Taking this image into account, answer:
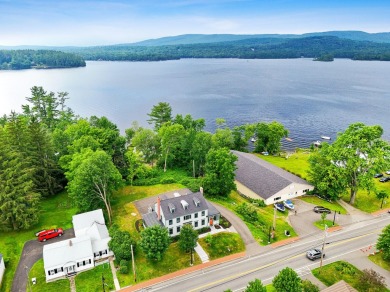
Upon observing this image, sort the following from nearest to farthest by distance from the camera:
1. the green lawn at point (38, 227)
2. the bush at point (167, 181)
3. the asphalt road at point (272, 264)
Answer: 1. the asphalt road at point (272, 264)
2. the green lawn at point (38, 227)
3. the bush at point (167, 181)

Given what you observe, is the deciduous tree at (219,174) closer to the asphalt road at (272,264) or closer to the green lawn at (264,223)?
the green lawn at (264,223)

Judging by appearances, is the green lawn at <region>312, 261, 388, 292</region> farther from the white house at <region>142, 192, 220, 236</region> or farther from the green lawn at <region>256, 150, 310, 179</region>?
the green lawn at <region>256, 150, 310, 179</region>

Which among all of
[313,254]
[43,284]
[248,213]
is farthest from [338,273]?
[43,284]

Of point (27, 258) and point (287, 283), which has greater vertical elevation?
point (287, 283)

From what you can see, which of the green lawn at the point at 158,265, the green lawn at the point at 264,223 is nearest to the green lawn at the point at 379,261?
the green lawn at the point at 264,223

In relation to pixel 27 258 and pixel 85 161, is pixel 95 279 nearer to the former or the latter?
pixel 27 258

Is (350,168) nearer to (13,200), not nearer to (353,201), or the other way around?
(353,201)
